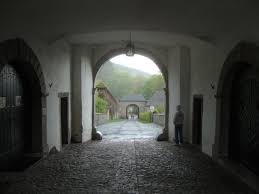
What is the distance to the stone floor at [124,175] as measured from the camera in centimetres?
454

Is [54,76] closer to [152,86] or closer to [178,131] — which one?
[178,131]

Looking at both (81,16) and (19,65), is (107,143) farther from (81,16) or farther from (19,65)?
(81,16)

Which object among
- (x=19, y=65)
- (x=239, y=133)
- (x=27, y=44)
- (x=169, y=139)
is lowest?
(x=169, y=139)

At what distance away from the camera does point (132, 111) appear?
173 feet

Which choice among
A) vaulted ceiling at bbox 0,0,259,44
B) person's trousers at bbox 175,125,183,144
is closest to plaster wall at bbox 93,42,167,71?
person's trousers at bbox 175,125,183,144

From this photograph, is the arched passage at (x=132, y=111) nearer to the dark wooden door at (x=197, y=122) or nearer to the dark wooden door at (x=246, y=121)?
the dark wooden door at (x=197, y=122)

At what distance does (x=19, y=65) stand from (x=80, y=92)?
384 cm

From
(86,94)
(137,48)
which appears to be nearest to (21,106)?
(86,94)

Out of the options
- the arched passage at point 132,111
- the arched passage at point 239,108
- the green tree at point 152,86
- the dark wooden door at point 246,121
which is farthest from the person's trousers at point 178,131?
the green tree at point 152,86

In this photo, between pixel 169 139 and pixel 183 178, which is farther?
pixel 169 139

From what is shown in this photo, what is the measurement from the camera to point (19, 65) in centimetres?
574

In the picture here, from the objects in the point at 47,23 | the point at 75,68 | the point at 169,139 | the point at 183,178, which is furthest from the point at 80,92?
the point at 183,178

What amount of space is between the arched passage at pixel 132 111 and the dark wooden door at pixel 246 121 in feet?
140

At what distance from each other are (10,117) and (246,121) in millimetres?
4763
